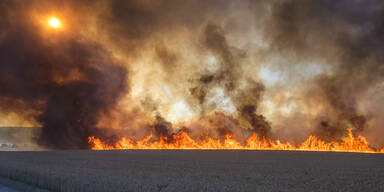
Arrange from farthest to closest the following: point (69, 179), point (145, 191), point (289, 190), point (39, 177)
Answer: point (39, 177), point (69, 179), point (289, 190), point (145, 191)

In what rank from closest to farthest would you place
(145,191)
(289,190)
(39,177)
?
(145,191) → (289,190) → (39,177)

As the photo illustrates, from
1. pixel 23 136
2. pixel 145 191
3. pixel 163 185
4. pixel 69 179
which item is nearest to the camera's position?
pixel 145 191

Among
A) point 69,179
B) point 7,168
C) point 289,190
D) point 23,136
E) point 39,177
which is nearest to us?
point 289,190

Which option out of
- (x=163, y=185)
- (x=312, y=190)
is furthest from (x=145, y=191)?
(x=312, y=190)

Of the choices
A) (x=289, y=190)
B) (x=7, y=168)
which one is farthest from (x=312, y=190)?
(x=7, y=168)

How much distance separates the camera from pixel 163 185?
12.5 meters

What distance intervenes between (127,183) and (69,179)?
350cm

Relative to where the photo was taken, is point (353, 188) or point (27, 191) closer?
point (353, 188)

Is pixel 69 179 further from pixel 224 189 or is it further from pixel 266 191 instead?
pixel 266 191

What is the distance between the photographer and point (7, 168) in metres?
19.4

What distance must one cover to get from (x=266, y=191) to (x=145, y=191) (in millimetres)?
4976

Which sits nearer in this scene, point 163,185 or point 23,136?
point 163,185

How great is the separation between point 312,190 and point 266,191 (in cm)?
236

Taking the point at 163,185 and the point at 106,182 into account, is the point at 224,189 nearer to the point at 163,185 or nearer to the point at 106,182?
the point at 163,185
